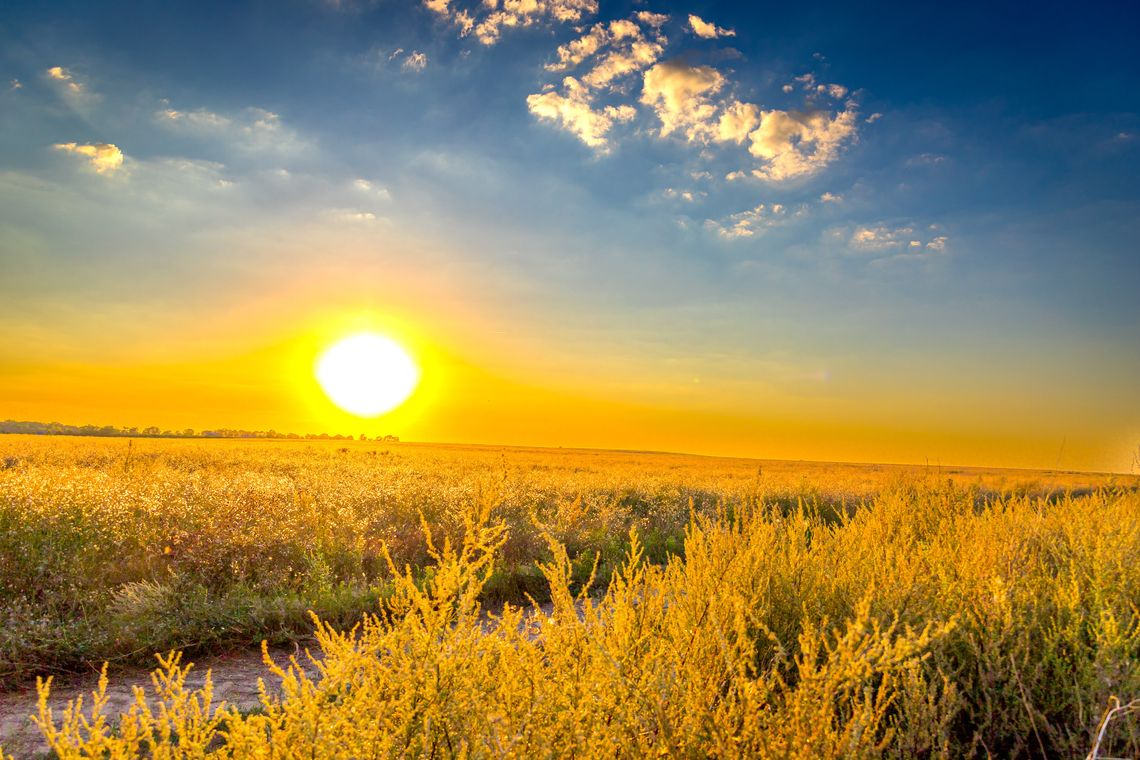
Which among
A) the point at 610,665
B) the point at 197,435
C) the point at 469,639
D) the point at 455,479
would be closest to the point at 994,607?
the point at 610,665

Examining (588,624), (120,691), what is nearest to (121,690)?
(120,691)

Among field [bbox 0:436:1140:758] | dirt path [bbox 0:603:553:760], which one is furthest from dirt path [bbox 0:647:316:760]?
field [bbox 0:436:1140:758]

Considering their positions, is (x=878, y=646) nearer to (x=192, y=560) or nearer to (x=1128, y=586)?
(x=1128, y=586)

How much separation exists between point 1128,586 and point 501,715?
6.00 metres

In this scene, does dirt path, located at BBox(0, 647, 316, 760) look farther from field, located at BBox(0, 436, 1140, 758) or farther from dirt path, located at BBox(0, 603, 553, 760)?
field, located at BBox(0, 436, 1140, 758)

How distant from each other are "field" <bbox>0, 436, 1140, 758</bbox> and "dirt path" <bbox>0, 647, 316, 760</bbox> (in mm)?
241

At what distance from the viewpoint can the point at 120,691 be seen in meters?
6.41

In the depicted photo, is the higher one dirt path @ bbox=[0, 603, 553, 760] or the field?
the field

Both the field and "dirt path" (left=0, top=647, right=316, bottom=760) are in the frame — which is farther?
"dirt path" (left=0, top=647, right=316, bottom=760)

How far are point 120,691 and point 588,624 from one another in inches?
222

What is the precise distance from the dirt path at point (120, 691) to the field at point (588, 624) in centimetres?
24

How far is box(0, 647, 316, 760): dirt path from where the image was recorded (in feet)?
17.4

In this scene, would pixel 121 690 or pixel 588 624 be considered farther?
pixel 121 690

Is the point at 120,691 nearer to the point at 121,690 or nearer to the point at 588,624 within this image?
the point at 121,690
